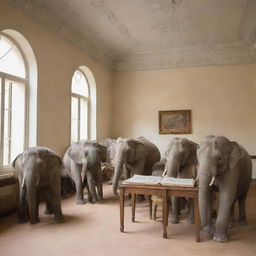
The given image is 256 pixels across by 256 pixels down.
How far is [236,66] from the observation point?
35.9 feet

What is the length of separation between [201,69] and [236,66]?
132 cm

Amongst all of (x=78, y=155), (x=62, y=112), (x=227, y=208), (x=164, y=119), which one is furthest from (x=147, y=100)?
(x=227, y=208)

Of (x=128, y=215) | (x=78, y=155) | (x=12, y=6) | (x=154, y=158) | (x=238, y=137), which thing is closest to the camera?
(x=128, y=215)

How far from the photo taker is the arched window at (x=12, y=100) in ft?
20.6

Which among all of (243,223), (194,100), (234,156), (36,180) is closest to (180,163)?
(234,156)

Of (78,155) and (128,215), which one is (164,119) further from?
(128,215)

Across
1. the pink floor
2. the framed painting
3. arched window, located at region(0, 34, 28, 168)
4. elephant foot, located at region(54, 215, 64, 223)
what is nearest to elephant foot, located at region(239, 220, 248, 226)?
the pink floor


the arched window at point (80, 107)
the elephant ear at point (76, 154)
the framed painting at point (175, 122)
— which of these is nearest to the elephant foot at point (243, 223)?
the elephant ear at point (76, 154)

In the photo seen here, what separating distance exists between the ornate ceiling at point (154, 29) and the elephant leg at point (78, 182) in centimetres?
377

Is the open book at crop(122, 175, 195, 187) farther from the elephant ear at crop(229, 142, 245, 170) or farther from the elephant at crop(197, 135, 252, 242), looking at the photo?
the elephant ear at crop(229, 142, 245, 170)

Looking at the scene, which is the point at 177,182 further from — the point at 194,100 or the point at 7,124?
the point at 194,100

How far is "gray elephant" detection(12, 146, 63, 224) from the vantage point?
470 centimetres

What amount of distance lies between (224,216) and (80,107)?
276 inches

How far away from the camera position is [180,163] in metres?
5.35
